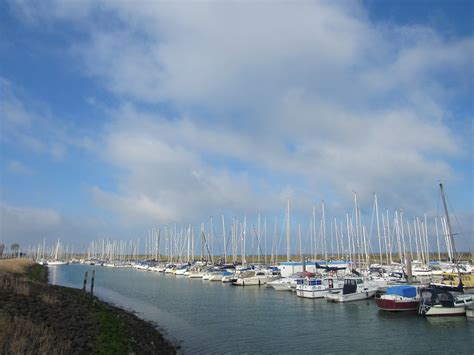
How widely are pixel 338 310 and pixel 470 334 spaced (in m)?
14.9

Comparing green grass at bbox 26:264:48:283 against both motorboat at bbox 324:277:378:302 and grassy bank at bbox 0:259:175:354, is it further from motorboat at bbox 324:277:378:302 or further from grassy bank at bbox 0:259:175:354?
motorboat at bbox 324:277:378:302

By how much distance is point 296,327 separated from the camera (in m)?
34.5

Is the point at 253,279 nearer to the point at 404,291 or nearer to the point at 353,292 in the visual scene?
the point at 353,292

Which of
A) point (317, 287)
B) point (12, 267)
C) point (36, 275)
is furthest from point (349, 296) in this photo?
point (12, 267)

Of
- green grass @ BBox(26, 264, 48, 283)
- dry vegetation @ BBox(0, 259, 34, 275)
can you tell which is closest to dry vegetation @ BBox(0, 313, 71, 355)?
green grass @ BBox(26, 264, 48, 283)

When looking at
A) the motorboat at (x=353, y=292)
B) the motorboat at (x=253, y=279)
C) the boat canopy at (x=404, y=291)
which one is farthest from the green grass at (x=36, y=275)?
the boat canopy at (x=404, y=291)

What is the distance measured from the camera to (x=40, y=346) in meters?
15.9

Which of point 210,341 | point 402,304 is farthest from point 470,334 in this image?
point 210,341

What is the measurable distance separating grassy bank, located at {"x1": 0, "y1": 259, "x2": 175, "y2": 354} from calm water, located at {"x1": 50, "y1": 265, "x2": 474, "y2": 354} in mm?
4951

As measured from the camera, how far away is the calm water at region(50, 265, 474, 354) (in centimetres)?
2791

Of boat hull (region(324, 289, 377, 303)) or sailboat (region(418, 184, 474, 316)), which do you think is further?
boat hull (region(324, 289, 377, 303))

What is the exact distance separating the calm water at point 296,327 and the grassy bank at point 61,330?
195 inches

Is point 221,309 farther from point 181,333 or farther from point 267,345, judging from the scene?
point 267,345

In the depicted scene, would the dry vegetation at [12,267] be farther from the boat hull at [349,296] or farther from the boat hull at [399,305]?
the boat hull at [399,305]
